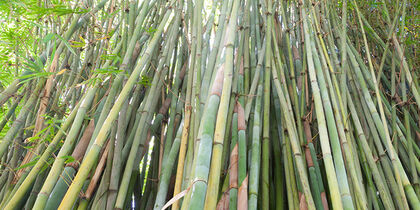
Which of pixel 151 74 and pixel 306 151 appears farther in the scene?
pixel 151 74

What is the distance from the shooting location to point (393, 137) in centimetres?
115

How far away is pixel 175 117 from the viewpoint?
108 cm

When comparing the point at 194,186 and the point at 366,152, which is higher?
the point at 366,152

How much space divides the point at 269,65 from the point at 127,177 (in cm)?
54

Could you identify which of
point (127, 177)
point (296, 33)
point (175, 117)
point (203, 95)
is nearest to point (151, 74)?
point (175, 117)

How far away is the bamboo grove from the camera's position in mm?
728

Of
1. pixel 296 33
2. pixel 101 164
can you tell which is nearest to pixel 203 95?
pixel 101 164

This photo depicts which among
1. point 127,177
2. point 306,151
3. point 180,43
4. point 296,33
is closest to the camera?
point 127,177

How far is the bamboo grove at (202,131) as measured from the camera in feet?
2.39

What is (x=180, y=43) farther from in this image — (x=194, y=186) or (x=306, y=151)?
(x=194, y=186)

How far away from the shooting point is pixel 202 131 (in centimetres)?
66

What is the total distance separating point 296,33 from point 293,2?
0.14m

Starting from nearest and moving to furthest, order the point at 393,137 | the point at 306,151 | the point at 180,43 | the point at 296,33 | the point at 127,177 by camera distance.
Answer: the point at 127,177
the point at 306,151
the point at 393,137
the point at 180,43
the point at 296,33

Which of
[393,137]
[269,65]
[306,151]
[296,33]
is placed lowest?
[306,151]
